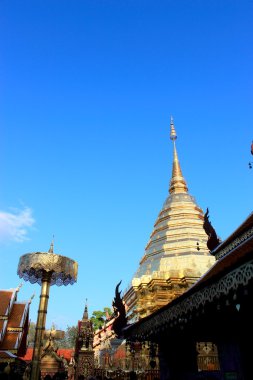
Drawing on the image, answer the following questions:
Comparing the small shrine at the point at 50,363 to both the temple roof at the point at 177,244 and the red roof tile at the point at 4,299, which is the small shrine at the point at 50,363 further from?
the temple roof at the point at 177,244


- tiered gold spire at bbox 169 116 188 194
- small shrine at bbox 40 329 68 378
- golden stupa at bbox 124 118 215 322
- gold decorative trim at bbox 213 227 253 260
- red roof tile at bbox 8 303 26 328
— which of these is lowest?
small shrine at bbox 40 329 68 378

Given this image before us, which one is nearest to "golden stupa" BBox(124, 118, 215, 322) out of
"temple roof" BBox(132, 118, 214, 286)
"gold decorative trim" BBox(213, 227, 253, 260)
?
"temple roof" BBox(132, 118, 214, 286)

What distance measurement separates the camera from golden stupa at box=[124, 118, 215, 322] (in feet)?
74.1

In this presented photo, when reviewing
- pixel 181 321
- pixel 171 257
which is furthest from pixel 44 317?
pixel 171 257

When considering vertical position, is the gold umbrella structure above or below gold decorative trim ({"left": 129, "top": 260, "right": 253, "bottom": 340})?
above

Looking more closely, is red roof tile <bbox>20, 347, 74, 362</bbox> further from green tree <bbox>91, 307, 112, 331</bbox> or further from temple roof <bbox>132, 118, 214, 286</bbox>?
temple roof <bbox>132, 118, 214, 286</bbox>

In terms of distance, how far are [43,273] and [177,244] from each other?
63.6 feet

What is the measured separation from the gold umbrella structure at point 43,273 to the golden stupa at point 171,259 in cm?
1137

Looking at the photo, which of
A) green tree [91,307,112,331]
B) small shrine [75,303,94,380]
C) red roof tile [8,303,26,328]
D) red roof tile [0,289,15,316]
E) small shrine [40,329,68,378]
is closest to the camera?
small shrine [75,303,94,380]

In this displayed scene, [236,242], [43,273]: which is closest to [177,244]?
[43,273]

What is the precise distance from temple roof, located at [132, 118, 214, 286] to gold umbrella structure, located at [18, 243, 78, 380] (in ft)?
47.1

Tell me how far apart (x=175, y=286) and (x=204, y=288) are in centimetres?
1887

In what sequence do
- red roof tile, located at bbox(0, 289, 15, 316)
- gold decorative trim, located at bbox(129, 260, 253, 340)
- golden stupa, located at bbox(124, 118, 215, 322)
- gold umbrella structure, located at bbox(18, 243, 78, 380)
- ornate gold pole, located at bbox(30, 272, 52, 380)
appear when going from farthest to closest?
1. golden stupa, located at bbox(124, 118, 215, 322)
2. red roof tile, located at bbox(0, 289, 15, 316)
3. gold umbrella structure, located at bbox(18, 243, 78, 380)
4. ornate gold pole, located at bbox(30, 272, 52, 380)
5. gold decorative trim, located at bbox(129, 260, 253, 340)

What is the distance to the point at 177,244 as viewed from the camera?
27.0m
